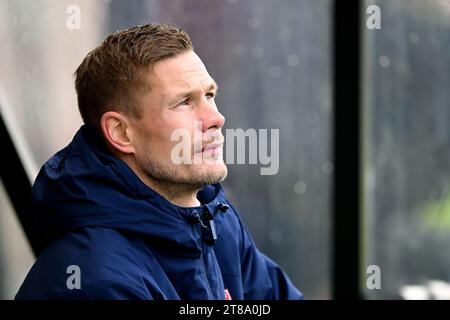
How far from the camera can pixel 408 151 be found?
197 centimetres

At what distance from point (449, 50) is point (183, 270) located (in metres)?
1.20

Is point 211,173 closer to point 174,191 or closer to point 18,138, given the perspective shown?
point 174,191

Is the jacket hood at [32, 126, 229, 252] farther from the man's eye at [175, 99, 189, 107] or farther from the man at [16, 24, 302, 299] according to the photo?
the man's eye at [175, 99, 189, 107]

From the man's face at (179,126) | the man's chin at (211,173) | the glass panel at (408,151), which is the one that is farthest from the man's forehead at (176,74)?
the glass panel at (408,151)

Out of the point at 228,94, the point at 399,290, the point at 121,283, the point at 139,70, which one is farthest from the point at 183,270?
the point at 399,290

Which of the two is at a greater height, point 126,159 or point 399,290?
point 126,159

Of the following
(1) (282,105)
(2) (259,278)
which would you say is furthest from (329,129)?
(2) (259,278)

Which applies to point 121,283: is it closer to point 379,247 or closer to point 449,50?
point 379,247

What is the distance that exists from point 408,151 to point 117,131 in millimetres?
1136

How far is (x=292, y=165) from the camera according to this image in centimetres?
198

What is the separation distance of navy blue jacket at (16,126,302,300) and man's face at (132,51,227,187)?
0.18 ft

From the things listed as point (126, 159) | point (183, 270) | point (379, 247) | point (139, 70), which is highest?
point (139, 70)

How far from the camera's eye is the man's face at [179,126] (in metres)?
1.03

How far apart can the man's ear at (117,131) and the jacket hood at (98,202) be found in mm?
28
